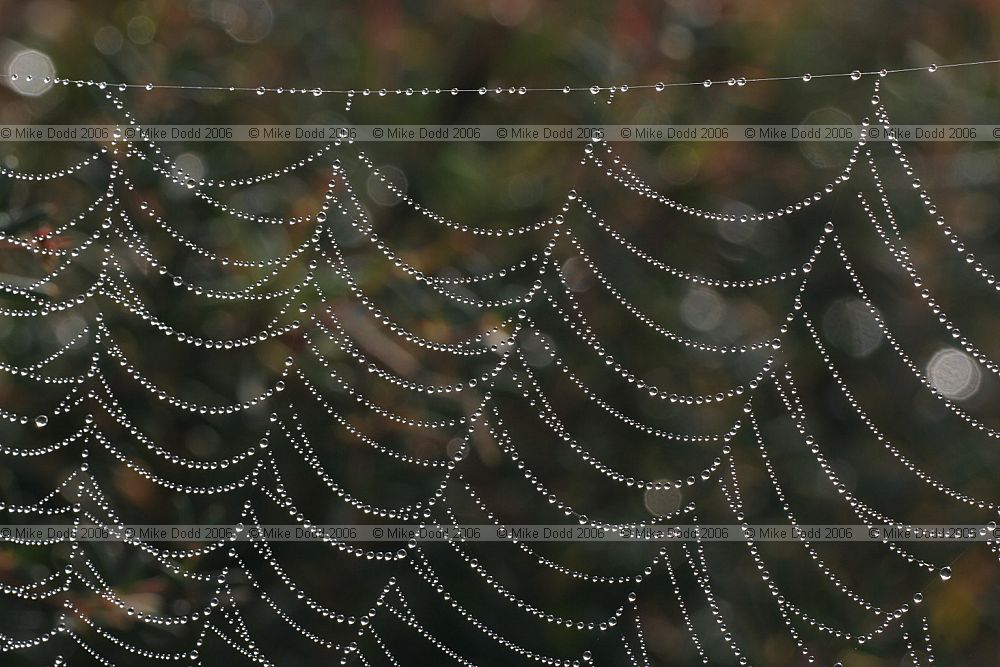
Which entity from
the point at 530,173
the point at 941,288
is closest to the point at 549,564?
the point at 530,173

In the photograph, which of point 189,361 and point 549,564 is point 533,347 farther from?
point 189,361

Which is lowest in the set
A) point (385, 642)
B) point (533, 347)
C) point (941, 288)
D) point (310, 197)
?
point (385, 642)

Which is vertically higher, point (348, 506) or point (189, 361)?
A: point (189, 361)

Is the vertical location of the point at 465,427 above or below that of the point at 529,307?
below

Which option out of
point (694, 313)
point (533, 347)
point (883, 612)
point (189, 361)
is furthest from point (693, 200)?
point (189, 361)
